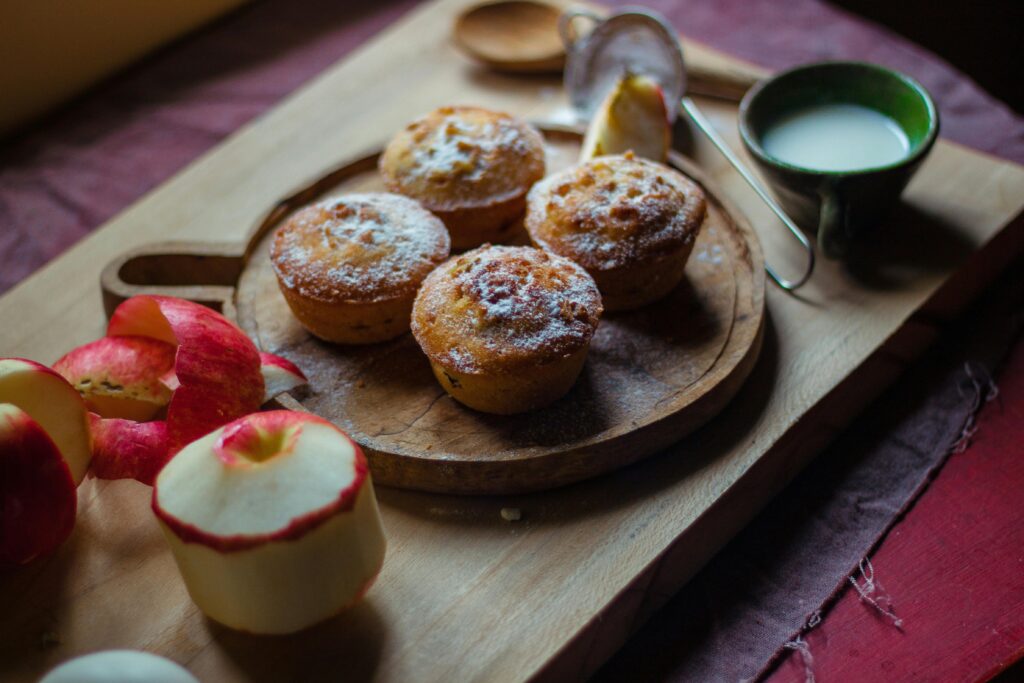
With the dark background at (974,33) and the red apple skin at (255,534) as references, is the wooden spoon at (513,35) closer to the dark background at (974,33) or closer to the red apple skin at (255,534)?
the dark background at (974,33)

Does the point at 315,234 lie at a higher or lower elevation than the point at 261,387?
higher

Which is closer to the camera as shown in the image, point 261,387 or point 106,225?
point 261,387

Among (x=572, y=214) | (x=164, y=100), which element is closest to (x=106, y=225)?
(x=164, y=100)

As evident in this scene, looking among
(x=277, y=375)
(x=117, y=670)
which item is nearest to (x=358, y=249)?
(x=277, y=375)

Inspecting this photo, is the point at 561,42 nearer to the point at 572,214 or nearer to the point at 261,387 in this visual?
the point at 572,214

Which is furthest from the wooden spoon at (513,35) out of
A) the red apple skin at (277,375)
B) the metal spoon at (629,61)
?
the red apple skin at (277,375)

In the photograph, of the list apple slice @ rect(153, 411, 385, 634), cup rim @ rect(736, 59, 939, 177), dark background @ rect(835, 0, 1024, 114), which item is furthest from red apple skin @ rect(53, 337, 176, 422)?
dark background @ rect(835, 0, 1024, 114)
